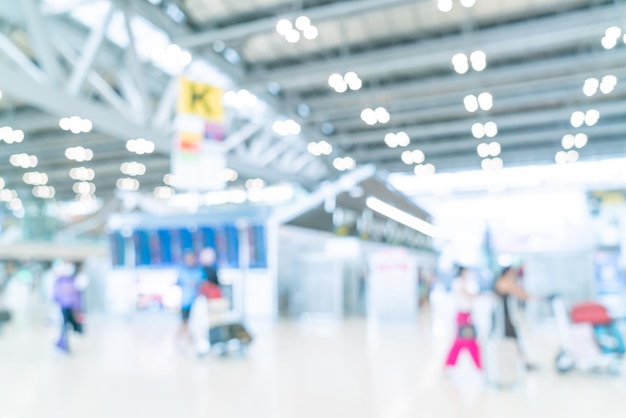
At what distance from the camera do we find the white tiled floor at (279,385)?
4.30m

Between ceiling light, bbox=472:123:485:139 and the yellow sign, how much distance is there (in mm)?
11239

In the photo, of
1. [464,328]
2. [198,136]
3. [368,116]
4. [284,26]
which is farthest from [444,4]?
[368,116]

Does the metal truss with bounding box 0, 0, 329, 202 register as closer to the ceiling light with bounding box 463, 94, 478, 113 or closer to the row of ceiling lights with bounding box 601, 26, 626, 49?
the ceiling light with bounding box 463, 94, 478, 113

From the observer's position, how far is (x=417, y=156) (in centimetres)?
2317

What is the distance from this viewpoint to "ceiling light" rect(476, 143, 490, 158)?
21.2m

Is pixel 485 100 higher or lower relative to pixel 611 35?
higher

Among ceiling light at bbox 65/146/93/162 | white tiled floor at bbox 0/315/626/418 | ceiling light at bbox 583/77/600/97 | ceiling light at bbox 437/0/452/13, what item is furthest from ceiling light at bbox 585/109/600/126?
ceiling light at bbox 65/146/93/162

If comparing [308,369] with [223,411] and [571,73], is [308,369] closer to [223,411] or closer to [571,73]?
[223,411]

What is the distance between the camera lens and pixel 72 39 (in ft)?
33.4

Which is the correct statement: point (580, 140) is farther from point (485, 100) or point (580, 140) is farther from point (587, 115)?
point (485, 100)

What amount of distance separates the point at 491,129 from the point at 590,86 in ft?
16.2

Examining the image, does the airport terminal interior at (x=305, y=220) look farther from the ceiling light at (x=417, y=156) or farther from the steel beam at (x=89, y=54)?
the ceiling light at (x=417, y=156)

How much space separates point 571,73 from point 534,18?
157 inches

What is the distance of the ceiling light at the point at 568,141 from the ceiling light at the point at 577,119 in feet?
4.80
